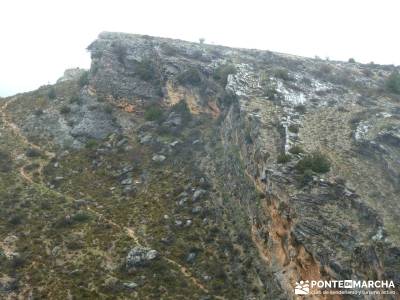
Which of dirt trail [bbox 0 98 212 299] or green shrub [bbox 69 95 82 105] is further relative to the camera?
green shrub [bbox 69 95 82 105]

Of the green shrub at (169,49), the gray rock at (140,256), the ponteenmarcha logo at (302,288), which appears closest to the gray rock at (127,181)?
the gray rock at (140,256)

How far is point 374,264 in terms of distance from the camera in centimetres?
4291

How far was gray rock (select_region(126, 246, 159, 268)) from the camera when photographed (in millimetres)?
51844

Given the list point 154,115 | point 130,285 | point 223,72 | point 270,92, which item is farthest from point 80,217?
point 223,72

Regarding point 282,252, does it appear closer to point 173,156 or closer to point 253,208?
point 253,208

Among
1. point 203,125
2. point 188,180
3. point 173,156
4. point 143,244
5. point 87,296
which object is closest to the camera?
point 87,296

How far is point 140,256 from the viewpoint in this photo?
5247 cm

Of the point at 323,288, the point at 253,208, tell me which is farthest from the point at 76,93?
the point at 323,288

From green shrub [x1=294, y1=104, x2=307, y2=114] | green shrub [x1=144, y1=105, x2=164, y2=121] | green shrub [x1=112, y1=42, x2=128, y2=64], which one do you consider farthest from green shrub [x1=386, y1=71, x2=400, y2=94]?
green shrub [x1=112, y1=42, x2=128, y2=64]

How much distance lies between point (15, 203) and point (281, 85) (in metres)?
42.6

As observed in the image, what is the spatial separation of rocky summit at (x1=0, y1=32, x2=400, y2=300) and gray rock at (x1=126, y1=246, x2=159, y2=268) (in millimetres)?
151

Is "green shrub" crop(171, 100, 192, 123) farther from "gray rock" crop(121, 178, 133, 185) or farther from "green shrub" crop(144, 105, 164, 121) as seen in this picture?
"gray rock" crop(121, 178, 133, 185)

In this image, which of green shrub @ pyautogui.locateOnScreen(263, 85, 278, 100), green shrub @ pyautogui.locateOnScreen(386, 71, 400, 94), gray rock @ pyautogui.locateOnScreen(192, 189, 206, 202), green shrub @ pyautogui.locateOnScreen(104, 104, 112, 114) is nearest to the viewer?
gray rock @ pyautogui.locateOnScreen(192, 189, 206, 202)

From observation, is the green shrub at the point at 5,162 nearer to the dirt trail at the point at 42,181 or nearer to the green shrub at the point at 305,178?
the dirt trail at the point at 42,181
